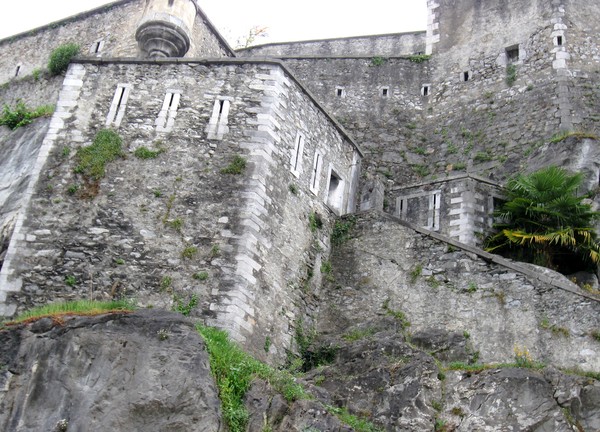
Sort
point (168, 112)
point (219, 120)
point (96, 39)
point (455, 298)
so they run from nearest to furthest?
point (455, 298)
point (219, 120)
point (168, 112)
point (96, 39)

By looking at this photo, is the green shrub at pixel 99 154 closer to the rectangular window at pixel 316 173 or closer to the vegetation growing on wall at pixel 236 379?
the rectangular window at pixel 316 173

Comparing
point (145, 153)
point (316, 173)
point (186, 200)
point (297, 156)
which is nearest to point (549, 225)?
point (316, 173)

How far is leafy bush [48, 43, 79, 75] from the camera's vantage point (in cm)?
2322

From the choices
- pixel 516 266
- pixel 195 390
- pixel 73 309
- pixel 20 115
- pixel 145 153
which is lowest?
pixel 195 390

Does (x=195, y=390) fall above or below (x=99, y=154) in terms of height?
below

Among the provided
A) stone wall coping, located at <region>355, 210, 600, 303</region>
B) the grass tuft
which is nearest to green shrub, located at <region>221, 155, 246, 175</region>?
the grass tuft

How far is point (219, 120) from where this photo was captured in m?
16.8

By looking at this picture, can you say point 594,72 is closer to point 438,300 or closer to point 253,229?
point 438,300

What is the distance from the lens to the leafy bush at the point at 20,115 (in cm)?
2070

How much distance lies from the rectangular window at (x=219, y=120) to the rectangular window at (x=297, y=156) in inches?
56.5

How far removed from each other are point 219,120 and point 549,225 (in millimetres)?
6484

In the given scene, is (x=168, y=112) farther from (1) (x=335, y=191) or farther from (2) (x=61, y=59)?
(2) (x=61, y=59)

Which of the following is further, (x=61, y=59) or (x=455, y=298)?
(x=61, y=59)

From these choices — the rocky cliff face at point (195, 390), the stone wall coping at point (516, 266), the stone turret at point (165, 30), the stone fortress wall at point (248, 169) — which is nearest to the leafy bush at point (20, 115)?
the stone fortress wall at point (248, 169)
